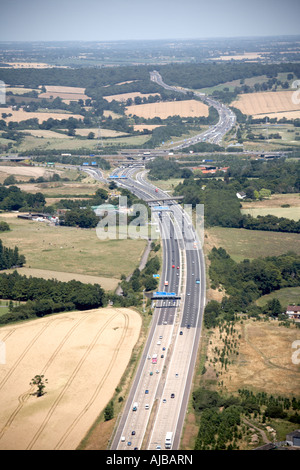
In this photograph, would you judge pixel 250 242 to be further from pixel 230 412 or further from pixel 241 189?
pixel 230 412

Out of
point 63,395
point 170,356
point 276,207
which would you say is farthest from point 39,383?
point 276,207

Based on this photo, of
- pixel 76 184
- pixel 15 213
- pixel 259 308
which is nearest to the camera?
pixel 259 308

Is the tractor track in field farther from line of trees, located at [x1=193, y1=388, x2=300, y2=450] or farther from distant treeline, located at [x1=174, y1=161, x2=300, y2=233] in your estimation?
distant treeline, located at [x1=174, y1=161, x2=300, y2=233]

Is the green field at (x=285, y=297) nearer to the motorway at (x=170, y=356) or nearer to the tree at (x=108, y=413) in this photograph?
the motorway at (x=170, y=356)

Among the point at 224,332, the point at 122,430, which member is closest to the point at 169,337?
the point at 224,332

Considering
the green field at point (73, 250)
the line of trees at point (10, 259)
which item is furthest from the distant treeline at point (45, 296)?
the green field at point (73, 250)

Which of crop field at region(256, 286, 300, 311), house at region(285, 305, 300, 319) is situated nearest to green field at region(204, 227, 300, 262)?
crop field at region(256, 286, 300, 311)

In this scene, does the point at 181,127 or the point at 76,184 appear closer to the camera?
the point at 76,184

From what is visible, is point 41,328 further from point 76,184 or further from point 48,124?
point 48,124
